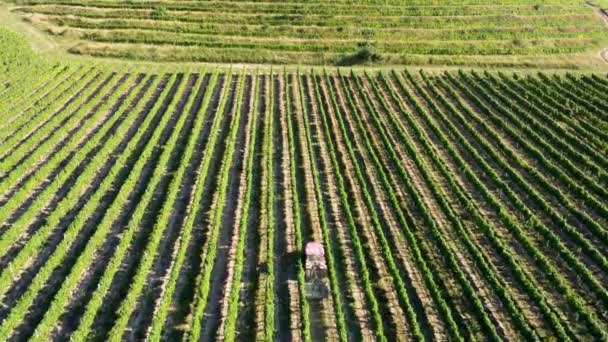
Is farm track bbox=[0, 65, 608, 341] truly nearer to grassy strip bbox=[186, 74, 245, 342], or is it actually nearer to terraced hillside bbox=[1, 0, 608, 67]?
grassy strip bbox=[186, 74, 245, 342]

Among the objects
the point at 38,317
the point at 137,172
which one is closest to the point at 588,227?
the point at 137,172

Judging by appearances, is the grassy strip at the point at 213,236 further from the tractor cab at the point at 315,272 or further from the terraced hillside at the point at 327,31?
the terraced hillside at the point at 327,31

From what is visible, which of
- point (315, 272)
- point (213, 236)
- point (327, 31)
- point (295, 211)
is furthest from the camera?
point (327, 31)

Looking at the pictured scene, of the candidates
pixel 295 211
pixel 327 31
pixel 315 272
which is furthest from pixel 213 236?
pixel 327 31

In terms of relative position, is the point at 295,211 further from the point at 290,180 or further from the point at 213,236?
the point at 213,236

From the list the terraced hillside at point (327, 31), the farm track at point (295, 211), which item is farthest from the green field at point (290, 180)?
the terraced hillside at point (327, 31)

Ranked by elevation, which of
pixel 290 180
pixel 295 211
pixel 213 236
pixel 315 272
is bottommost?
pixel 315 272

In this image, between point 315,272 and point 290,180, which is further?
point 290,180
